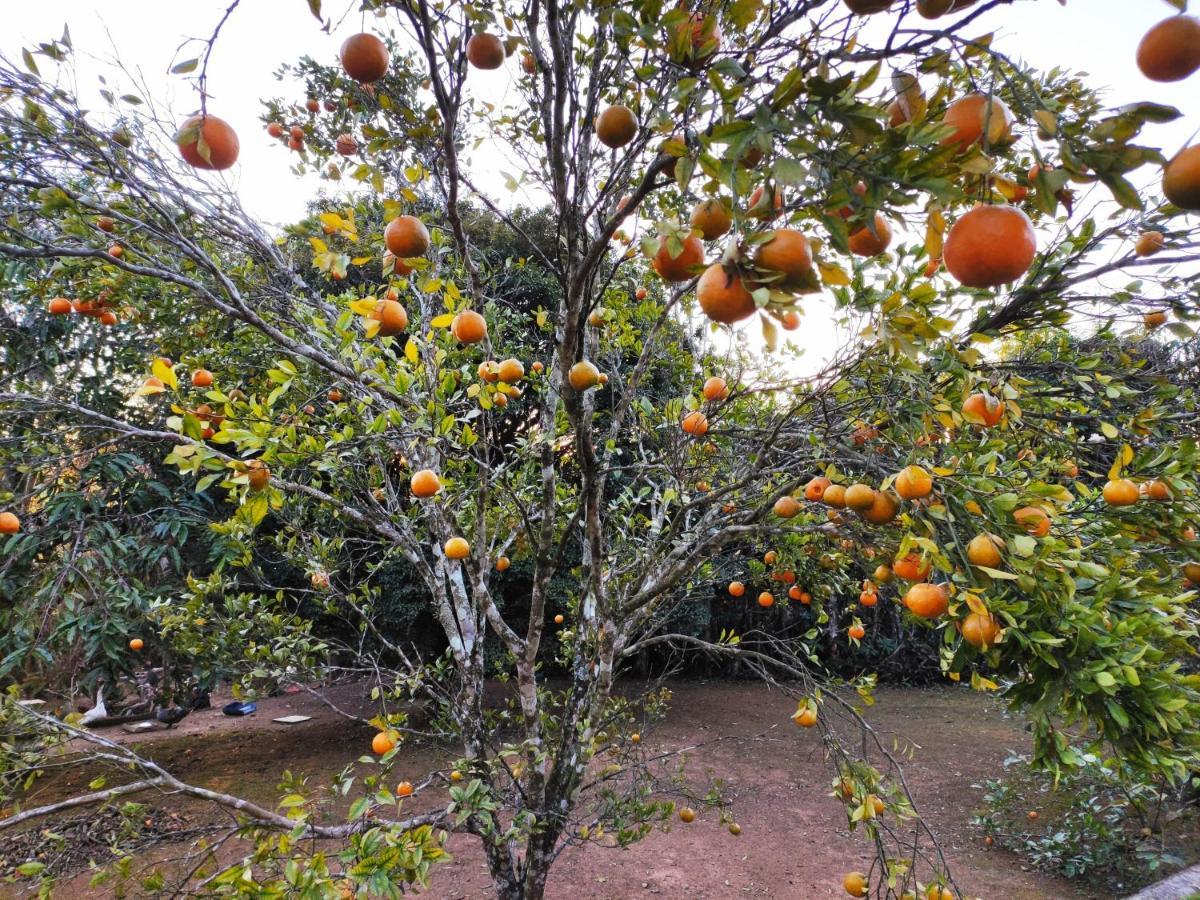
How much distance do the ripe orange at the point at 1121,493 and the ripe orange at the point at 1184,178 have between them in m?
1.12

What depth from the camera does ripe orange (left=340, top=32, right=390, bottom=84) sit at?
130cm

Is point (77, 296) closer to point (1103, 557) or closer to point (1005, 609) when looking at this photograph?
point (1005, 609)

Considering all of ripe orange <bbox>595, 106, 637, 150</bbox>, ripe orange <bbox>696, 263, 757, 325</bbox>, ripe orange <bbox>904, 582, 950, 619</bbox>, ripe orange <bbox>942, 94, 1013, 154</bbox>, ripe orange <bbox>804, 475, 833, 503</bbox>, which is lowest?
ripe orange <bbox>904, 582, 950, 619</bbox>

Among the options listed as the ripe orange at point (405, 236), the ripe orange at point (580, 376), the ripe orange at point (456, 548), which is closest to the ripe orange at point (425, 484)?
the ripe orange at point (456, 548)

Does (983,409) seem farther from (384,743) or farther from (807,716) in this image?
(384,743)

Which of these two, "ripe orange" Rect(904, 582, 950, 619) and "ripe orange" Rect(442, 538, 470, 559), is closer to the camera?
"ripe orange" Rect(904, 582, 950, 619)

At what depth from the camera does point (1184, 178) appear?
0.83m

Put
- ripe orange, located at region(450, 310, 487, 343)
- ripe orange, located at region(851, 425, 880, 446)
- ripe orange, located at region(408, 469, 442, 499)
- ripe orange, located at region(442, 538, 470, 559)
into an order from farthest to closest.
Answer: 1. ripe orange, located at region(442, 538, 470, 559)
2. ripe orange, located at region(408, 469, 442, 499)
3. ripe orange, located at region(851, 425, 880, 446)
4. ripe orange, located at region(450, 310, 487, 343)

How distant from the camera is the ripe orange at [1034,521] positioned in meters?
1.45

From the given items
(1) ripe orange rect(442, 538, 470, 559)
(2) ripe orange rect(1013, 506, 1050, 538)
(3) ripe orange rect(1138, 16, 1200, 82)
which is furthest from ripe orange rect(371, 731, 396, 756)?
(3) ripe orange rect(1138, 16, 1200, 82)

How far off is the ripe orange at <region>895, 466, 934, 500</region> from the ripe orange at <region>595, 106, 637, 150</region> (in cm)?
96

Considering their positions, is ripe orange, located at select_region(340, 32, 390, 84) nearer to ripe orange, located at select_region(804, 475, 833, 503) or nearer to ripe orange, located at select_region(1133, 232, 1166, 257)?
ripe orange, located at select_region(804, 475, 833, 503)

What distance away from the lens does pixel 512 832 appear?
2.03 m

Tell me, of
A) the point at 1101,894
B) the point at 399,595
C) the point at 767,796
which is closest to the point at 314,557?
the point at 399,595
